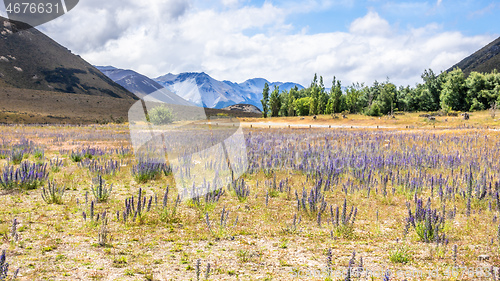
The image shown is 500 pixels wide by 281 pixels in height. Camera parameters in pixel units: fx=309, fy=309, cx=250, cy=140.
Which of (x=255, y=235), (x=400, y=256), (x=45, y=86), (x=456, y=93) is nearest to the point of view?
(x=400, y=256)

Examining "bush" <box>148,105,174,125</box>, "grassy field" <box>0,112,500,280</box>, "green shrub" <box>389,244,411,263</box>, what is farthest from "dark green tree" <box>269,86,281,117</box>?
"green shrub" <box>389,244,411,263</box>

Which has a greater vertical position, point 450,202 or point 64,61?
point 64,61

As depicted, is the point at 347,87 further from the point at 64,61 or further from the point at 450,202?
the point at 64,61

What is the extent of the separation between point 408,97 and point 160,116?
5989 centimetres

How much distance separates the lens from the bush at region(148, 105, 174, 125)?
4425 centimetres

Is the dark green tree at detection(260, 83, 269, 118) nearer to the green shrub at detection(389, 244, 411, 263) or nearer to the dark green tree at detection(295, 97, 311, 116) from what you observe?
the dark green tree at detection(295, 97, 311, 116)

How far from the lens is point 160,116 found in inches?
1805

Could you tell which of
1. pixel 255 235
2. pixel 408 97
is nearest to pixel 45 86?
pixel 408 97

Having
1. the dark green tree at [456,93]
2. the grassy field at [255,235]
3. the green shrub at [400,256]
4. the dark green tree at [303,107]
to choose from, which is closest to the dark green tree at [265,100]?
the dark green tree at [303,107]

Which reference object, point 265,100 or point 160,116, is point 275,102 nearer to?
point 265,100

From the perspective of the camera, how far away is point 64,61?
161 m

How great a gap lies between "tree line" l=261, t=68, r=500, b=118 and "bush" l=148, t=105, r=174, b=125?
41562 mm

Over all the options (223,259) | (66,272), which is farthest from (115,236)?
(223,259)

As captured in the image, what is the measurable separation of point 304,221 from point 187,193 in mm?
2957
